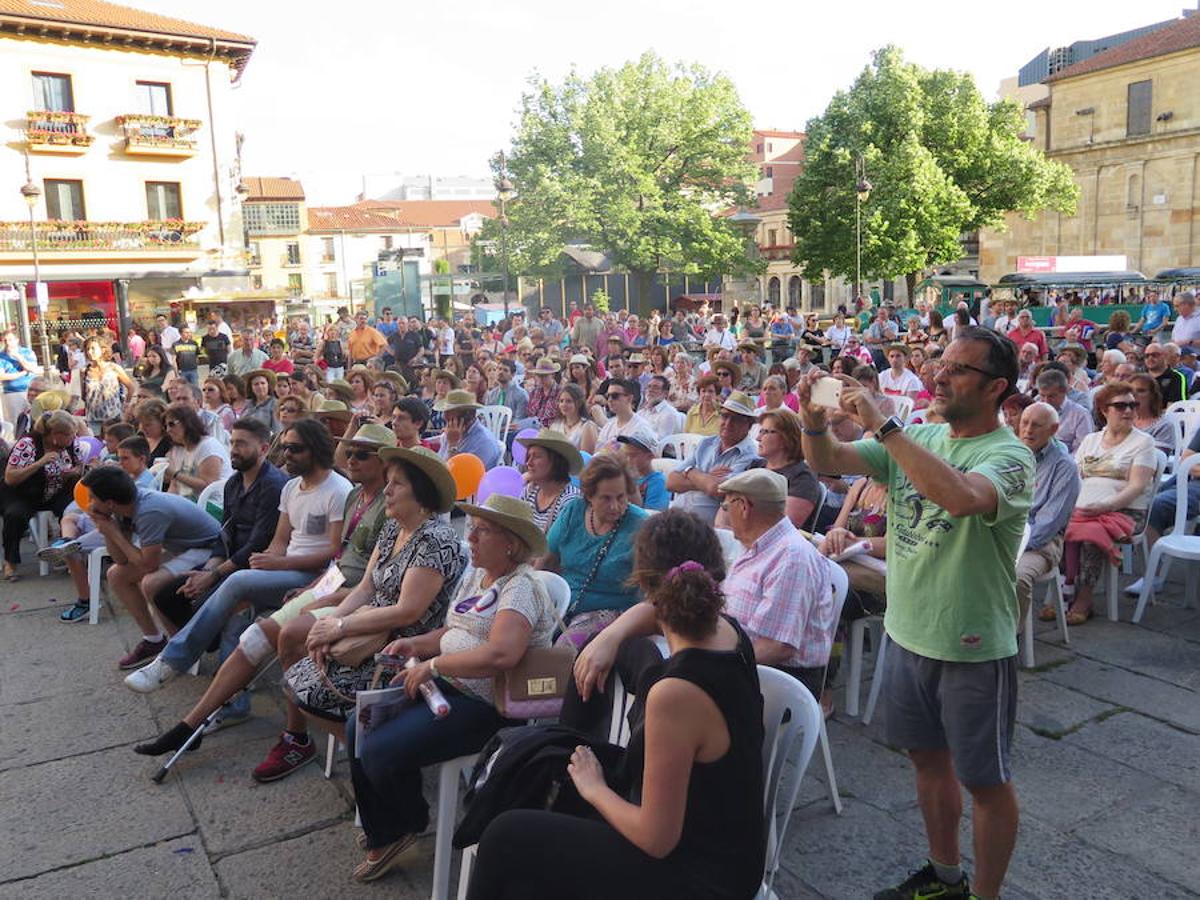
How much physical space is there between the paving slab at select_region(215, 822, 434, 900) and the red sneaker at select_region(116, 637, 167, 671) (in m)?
2.11

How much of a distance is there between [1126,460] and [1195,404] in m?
1.76

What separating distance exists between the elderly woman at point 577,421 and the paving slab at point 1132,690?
3392mm

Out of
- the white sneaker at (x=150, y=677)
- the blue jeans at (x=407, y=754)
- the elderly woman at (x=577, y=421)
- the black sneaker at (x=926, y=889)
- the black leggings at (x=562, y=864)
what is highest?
the elderly woman at (x=577, y=421)

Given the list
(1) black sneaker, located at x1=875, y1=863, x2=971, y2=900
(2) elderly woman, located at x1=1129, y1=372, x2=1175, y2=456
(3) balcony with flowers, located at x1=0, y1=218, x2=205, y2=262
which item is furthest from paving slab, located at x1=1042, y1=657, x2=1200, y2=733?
(3) balcony with flowers, located at x1=0, y1=218, x2=205, y2=262

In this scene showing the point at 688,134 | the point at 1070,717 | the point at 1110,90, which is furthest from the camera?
the point at 1110,90

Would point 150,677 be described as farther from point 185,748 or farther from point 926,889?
point 926,889

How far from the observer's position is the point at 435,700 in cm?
281

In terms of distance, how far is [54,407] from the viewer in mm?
6980

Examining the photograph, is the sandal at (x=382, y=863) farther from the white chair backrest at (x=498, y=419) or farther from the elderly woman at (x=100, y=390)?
the elderly woman at (x=100, y=390)

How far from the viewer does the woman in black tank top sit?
1.89 metres

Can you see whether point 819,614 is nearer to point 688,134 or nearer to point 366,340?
point 366,340

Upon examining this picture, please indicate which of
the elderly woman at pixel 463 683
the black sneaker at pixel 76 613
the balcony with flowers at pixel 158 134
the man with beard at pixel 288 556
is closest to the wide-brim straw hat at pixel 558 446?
the man with beard at pixel 288 556

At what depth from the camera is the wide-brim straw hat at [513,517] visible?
292 centimetres

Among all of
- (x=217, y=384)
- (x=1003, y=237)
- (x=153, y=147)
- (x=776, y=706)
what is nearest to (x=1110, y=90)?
(x=1003, y=237)
